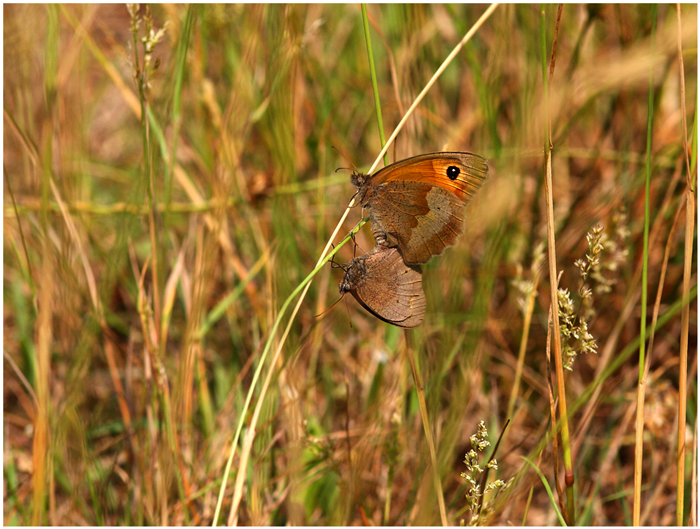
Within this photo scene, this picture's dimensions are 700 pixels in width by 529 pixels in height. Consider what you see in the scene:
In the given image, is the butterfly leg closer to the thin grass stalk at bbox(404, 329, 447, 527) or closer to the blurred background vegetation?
the blurred background vegetation

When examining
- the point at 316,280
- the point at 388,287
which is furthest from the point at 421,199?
the point at 316,280

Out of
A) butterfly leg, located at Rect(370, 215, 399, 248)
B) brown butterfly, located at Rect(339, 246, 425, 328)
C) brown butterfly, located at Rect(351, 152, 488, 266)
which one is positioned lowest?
brown butterfly, located at Rect(339, 246, 425, 328)

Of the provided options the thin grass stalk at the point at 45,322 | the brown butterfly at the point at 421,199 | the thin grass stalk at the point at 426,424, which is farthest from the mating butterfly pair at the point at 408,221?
the thin grass stalk at the point at 45,322

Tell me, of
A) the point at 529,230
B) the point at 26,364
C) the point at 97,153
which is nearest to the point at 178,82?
the point at 26,364

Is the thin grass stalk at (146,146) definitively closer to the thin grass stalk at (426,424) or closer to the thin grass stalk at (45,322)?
the thin grass stalk at (45,322)

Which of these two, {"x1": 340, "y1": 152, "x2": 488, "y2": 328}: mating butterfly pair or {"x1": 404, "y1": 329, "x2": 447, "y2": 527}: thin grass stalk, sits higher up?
{"x1": 340, "y1": 152, "x2": 488, "y2": 328}: mating butterfly pair

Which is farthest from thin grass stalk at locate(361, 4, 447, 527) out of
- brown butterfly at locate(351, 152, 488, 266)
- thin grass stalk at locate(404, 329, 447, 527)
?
brown butterfly at locate(351, 152, 488, 266)
